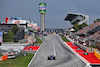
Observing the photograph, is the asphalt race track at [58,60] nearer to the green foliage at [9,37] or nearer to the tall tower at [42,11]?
the green foliage at [9,37]

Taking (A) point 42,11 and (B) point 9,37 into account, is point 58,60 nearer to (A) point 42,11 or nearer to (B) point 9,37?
(B) point 9,37

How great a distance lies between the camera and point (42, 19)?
185250 mm

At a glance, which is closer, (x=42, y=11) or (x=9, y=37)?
(x=9, y=37)

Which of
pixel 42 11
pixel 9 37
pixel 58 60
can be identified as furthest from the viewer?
pixel 42 11

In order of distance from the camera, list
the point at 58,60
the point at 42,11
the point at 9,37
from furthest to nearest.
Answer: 1. the point at 42,11
2. the point at 9,37
3. the point at 58,60

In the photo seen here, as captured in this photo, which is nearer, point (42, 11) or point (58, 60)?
point (58, 60)

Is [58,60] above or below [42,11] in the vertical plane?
below

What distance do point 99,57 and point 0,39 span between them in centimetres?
3925

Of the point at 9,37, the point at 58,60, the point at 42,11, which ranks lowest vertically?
the point at 58,60

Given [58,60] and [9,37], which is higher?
[9,37]

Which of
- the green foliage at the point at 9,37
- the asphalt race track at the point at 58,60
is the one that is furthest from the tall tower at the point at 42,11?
the asphalt race track at the point at 58,60

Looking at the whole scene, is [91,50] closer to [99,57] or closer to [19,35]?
[99,57]

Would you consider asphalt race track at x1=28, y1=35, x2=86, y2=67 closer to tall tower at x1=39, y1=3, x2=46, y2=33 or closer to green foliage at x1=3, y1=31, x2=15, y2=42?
green foliage at x1=3, y1=31, x2=15, y2=42

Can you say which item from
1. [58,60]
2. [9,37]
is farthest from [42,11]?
[58,60]
